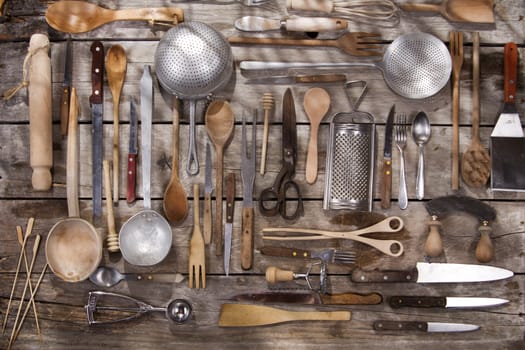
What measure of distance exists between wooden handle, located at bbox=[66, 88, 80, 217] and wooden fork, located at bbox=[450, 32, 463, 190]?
1.10 meters

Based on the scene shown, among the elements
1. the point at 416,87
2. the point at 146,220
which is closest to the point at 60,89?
the point at 146,220

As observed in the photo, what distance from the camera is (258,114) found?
1.64m

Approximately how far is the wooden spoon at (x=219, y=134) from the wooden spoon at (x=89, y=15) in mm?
289

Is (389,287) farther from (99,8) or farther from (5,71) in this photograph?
(5,71)

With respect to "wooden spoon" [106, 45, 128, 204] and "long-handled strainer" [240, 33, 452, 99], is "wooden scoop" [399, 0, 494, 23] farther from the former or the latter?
"wooden spoon" [106, 45, 128, 204]

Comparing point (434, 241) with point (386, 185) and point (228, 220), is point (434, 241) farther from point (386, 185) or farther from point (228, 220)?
point (228, 220)

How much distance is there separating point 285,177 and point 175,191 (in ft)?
1.05

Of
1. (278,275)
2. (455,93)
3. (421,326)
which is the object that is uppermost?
(455,93)

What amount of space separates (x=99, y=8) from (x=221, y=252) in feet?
2.63

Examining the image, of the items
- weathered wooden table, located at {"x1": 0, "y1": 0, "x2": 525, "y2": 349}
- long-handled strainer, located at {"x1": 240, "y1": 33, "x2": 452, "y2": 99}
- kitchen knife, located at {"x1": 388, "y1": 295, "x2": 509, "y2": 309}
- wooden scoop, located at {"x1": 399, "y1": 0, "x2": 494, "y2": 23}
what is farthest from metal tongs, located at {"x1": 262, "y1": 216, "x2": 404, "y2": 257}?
wooden scoop, located at {"x1": 399, "y1": 0, "x2": 494, "y2": 23}

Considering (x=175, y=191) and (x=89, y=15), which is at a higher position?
(x=89, y=15)

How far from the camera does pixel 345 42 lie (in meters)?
1.63

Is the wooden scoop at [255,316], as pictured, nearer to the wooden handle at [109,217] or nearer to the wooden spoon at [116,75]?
the wooden handle at [109,217]

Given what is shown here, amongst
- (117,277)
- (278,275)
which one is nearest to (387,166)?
(278,275)
